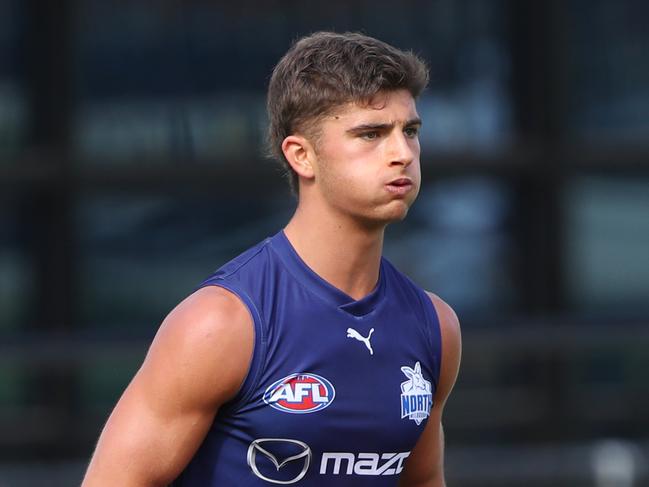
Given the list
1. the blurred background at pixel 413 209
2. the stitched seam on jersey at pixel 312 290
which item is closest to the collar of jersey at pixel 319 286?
the stitched seam on jersey at pixel 312 290

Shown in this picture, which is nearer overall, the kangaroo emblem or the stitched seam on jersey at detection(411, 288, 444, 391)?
the kangaroo emblem

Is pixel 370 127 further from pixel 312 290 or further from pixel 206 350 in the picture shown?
pixel 206 350

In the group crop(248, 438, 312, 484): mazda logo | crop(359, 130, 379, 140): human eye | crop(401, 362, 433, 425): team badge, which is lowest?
crop(248, 438, 312, 484): mazda logo

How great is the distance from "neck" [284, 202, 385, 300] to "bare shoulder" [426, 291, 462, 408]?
0.89 ft

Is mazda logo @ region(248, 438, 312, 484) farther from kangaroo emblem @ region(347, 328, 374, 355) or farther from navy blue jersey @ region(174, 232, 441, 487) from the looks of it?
kangaroo emblem @ region(347, 328, 374, 355)

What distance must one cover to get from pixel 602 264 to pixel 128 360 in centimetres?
259

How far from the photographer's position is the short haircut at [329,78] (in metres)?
3.51

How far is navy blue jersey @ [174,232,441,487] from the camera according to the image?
3.46m

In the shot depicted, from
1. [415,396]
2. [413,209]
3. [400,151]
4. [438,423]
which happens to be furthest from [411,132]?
[413,209]

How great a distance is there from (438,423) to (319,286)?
59 centimetres

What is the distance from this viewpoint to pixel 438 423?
3.93 meters

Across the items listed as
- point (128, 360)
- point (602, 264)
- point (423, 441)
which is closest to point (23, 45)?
point (128, 360)

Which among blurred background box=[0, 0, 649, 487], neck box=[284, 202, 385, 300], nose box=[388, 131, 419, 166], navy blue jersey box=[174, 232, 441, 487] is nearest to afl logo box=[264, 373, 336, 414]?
navy blue jersey box=[174, 232, 441, 487]

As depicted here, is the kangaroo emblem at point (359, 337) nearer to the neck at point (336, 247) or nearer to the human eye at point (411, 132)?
the neck at point (336, 247)
